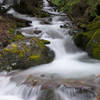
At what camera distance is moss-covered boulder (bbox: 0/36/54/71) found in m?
7.70

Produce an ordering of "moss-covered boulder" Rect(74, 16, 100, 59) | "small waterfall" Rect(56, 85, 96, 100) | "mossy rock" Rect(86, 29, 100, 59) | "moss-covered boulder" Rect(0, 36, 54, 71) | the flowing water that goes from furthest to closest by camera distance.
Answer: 1. "moss-covered boulder" Rect(74, 16, 100, 59)
2. "mossy rock" Rect(86, 29, 100, 59)
3. "moss-covered boulder" Rect(0, 36, 54, 71)
4. the flowing water
5. "small waterfall" Rect(56, 85, 96, 100)

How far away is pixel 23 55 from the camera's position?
8.04 meters

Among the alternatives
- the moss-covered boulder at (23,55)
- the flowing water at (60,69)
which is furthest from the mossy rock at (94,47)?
the moss-covered boulder at (23,55)

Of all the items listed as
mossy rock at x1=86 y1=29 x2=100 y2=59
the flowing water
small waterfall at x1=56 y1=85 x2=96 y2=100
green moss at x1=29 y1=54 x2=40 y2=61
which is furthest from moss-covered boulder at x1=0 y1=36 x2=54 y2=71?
small waterfall at x1=56 y1=85 x2=96 y2=100

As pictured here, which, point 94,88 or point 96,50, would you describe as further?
point 96,50

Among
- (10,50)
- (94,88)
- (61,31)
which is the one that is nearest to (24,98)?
(94,88)

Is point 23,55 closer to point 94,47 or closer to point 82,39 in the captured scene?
point 94,47

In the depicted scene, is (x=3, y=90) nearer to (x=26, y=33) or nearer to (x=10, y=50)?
(x=10, y=50)

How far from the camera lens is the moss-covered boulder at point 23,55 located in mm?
7695

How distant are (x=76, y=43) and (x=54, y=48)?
1.49 meters

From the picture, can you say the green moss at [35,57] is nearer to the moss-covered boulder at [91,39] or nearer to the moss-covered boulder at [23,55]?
the moss-covered boulder at [23,55]

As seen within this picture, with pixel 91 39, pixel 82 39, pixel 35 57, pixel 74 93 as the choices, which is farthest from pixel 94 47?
pixel 74 93

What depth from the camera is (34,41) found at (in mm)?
8930

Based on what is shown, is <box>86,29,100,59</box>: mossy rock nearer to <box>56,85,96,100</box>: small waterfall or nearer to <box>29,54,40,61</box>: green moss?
<box>29,54,40,61</box>: green moss
